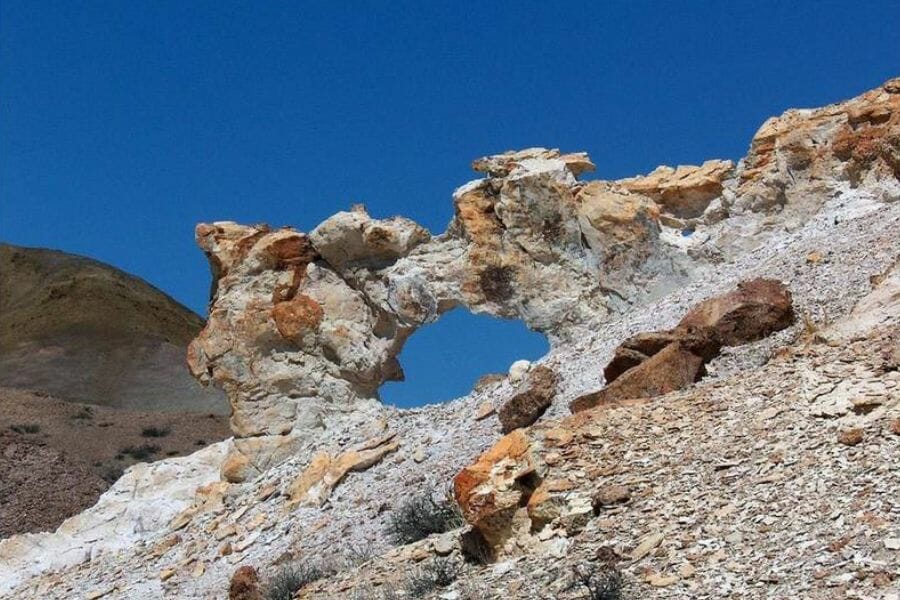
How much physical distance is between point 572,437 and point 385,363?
8886mm

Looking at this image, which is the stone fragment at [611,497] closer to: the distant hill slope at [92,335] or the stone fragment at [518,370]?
the stone fragment at [518,370]

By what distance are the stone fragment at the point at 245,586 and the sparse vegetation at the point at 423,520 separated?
1.65 m

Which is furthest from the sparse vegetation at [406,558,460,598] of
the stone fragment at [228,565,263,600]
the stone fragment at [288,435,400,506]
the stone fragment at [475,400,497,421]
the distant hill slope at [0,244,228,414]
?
the distant hill slope at [0,244,228,414]

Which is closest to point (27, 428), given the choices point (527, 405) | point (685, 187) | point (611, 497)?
point (685, 187)

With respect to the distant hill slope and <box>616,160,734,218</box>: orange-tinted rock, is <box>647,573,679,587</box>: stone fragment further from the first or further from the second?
the distant hill slope

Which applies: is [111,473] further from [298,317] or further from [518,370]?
[518,370]

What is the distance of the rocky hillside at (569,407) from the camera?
10.4 metres

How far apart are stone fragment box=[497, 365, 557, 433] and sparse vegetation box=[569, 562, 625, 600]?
5740 mm

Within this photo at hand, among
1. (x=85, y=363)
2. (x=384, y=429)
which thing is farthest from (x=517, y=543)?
(x=85, y=363)

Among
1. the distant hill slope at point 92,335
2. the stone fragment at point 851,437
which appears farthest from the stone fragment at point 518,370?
the distant hill slope at point 92,335

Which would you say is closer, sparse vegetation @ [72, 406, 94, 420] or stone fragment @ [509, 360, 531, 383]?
stone fragment @ [509, 360, 531, 383]

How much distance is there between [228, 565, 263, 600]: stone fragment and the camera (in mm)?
14000

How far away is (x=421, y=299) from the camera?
2019cm

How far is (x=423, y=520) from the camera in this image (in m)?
13.7
